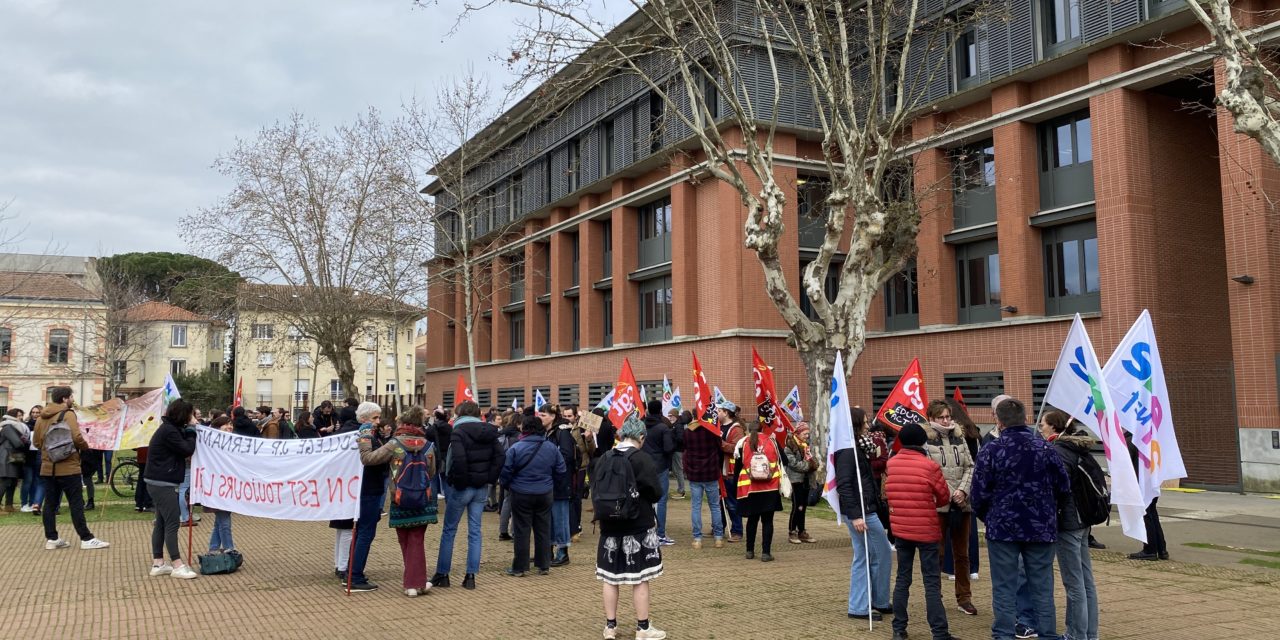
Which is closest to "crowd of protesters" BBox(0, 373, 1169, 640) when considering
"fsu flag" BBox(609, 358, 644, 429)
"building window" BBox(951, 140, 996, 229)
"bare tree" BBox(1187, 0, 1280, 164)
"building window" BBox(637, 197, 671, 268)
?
"fsu flag" BBox(609, 358, 644, 429)

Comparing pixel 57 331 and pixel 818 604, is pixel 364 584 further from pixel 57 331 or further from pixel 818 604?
pixel 57 331

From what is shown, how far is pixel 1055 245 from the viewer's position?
74.2 ft

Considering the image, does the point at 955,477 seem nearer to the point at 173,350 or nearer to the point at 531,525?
the point at 531,525

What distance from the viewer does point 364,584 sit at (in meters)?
9.28

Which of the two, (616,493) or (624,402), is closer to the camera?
(616,493)

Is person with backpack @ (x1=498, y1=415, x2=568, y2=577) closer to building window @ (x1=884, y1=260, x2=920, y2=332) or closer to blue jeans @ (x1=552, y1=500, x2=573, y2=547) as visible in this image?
blue jeans @ (x1=552, y1=500, x2=573, y2=547)

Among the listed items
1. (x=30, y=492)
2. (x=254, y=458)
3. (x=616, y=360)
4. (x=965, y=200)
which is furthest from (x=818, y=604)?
(x=616, y=360)

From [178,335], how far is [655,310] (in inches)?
2075

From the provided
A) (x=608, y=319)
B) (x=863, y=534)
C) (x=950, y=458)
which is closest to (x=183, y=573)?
(x=863, y=534)

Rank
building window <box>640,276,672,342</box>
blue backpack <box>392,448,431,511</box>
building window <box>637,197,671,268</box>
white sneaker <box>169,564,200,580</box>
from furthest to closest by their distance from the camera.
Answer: building window <box>637,197,671,268</box>
building window <box>640,276,672,342</box>
white sneaker <box>169,564,200,580</box>
blue backpack <box>392,448,431,511</box>

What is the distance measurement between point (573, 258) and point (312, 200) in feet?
39.9

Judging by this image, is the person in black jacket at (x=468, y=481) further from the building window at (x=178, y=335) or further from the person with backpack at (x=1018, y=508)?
the building window at (x=178, y=335)

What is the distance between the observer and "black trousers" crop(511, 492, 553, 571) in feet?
32.4

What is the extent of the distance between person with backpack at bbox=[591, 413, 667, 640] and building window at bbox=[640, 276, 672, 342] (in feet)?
77.7
